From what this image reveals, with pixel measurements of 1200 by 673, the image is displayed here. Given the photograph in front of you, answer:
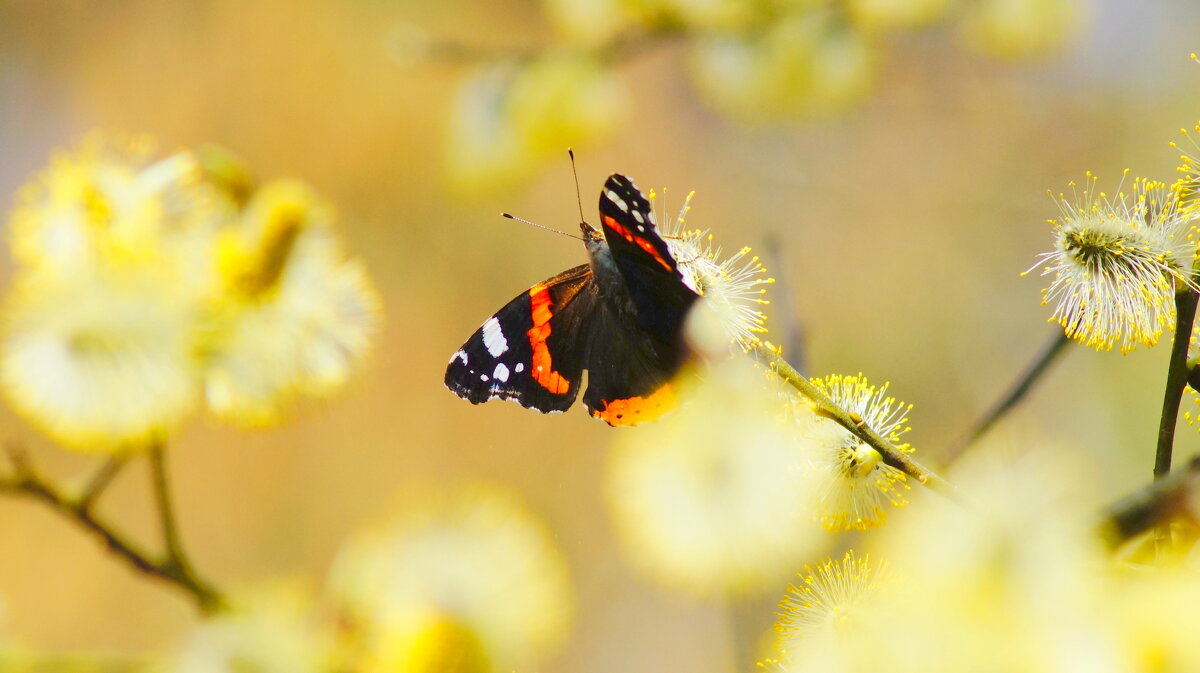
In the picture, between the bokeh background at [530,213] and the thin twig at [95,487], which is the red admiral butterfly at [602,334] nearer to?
the thin twig at [95,487]

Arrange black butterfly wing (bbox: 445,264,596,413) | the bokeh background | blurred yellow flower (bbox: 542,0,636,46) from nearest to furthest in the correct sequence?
black butterfly wing (bbox: 445,264,596,413) < blurred yellow flower (bbox: 542,0,636,46) < the bokeh background

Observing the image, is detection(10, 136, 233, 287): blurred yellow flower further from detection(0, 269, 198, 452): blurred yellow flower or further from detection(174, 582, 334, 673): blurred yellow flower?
detection(174, 582, 334, 673): blurred yellow flower

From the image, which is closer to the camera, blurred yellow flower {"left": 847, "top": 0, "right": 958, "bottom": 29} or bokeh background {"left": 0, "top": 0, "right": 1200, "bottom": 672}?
blurred yellow flower {"left": 847, "top": 0, "right": 958, "bottom": 29}

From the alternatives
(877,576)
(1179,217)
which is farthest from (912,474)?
(1179,217)

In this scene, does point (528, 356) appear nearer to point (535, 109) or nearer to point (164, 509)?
point (164, 509)

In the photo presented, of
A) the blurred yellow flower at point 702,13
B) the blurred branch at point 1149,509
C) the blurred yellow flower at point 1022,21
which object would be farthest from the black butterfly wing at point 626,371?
the blurred yellow flower at point 1022,21

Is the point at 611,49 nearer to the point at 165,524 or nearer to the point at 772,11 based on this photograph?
the point at 772,11

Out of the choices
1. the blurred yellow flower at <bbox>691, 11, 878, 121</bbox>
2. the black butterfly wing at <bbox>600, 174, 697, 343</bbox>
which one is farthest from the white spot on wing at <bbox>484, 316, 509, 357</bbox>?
the blurred yellow flower at <bbox>691, 11, 878, 121</bbox>
